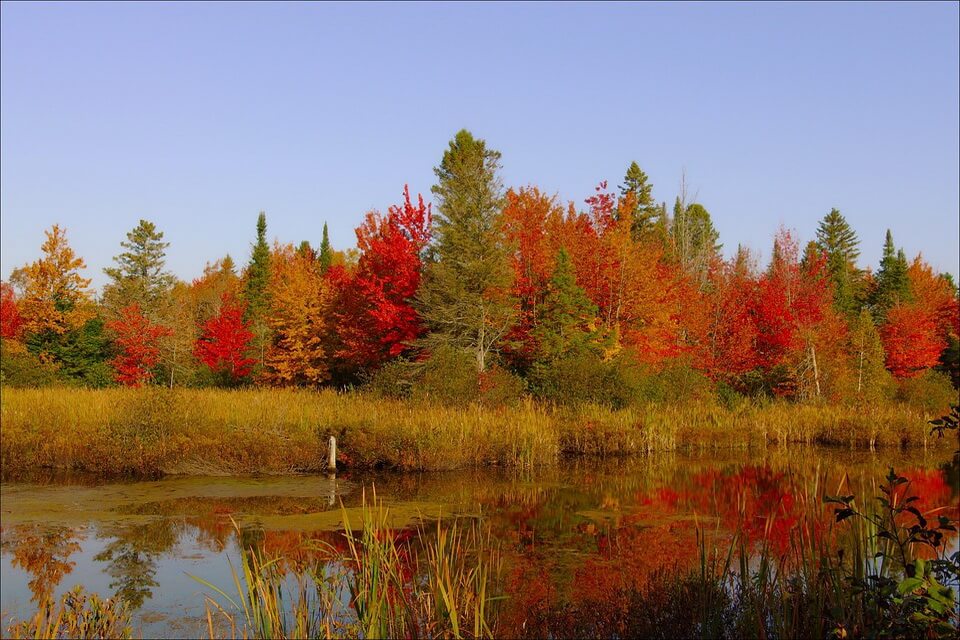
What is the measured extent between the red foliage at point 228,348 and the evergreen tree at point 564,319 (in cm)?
1763

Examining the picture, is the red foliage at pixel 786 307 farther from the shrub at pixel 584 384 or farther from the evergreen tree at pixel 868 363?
the shrub at pixel 584 384

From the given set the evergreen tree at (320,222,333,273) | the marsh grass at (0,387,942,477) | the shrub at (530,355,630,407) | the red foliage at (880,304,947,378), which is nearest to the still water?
the marsh grass at (0,387,942,477)

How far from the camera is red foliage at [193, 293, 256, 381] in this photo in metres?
39.6

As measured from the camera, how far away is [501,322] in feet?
95.3

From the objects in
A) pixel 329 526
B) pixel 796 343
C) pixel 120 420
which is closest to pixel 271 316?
A: pixel 120 420

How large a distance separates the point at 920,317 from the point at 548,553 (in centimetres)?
3194

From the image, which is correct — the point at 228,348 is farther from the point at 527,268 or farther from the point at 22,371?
the point at 527,268

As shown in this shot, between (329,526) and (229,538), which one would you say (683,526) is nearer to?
(329,526)

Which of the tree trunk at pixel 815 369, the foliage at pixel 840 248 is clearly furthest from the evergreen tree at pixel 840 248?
the tree trunk at pixel 815 369

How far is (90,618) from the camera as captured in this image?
6.30m

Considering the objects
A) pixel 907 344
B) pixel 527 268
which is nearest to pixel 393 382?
pixel 527 268

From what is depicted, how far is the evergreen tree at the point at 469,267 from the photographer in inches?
1091

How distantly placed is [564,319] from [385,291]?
24.4 feet

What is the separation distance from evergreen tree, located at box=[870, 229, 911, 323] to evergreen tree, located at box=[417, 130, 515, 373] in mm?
24956
